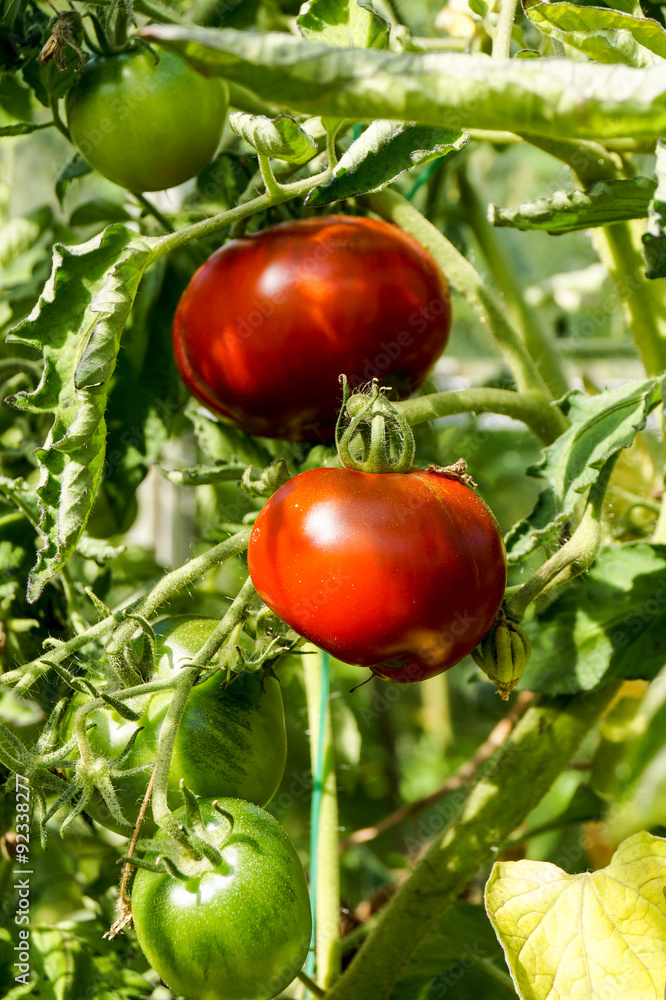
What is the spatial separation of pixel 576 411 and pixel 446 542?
245 millimetres

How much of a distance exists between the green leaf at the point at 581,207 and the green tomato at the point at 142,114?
0.77 feet

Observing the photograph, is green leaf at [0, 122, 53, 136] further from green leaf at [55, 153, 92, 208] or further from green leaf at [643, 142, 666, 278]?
green leaf at [643, 142, 666, 278]

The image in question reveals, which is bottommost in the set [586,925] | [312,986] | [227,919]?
[312,986]

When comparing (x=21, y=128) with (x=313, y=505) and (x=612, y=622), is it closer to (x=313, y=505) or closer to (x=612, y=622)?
(x=313, y=505)

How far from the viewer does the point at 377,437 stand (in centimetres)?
52

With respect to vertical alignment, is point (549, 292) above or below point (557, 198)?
below

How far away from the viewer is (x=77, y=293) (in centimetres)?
61

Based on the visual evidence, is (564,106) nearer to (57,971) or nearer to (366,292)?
(366,292)

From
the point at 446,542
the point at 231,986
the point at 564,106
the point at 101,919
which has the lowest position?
the point at 101,919

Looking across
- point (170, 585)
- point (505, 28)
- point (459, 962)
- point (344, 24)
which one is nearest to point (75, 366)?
point (170, 585)

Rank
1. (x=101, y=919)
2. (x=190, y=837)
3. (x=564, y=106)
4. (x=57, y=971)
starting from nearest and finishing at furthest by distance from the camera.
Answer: (x=564, y=106), (x=190, y=837), (x=57, y=971), (x=101, y=919)

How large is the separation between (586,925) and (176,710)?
0.31 m

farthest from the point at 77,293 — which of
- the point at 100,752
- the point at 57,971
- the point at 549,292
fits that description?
the point at 549,292

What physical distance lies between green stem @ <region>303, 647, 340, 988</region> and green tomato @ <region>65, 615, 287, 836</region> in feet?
0.60
